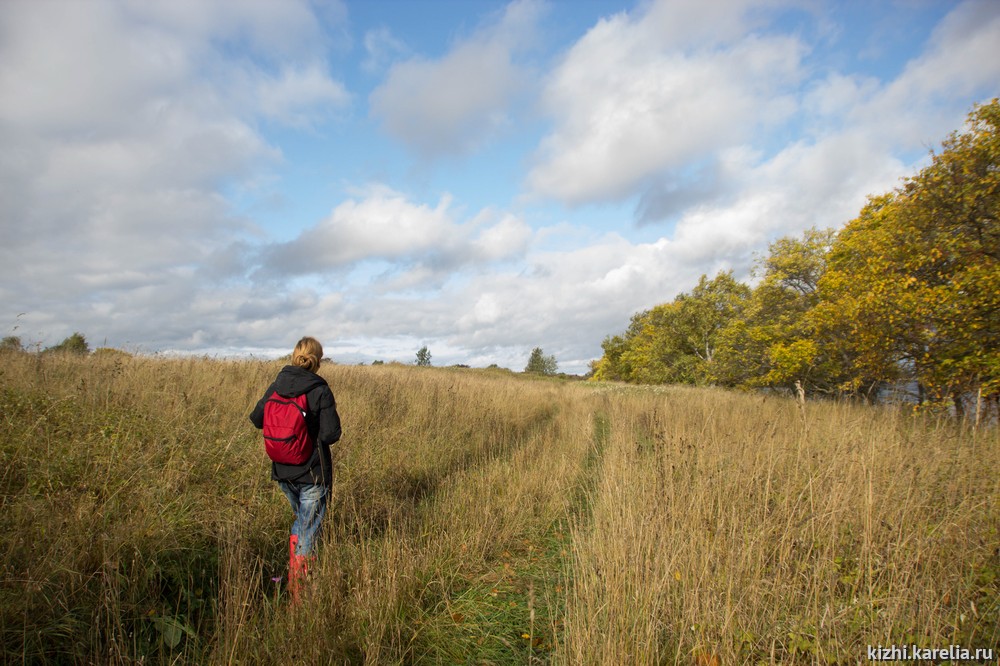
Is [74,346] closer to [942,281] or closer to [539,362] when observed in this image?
[942,281]

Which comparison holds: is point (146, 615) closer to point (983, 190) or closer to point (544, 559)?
point (544, 559)

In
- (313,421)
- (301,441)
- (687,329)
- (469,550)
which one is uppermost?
(687,329)

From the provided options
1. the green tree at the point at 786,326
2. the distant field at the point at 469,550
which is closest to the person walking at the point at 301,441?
the distant field at the point at 469,550

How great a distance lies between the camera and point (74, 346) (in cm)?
884

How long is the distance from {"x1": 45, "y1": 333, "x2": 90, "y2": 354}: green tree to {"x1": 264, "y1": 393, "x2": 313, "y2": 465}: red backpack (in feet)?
25.3

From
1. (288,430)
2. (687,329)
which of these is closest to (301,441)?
(288,430)

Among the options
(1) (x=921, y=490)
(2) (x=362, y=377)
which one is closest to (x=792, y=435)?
(1) (x=921, y=490)

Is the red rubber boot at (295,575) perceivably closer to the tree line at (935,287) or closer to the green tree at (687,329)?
the tree line at (935,287)

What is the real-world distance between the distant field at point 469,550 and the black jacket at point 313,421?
48cm

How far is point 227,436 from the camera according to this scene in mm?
5887

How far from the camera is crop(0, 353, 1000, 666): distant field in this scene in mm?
2453

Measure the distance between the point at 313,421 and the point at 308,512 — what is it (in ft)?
2.66

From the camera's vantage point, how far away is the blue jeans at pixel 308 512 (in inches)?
140

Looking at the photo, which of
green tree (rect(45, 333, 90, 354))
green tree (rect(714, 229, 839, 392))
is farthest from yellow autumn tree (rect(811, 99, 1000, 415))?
green tree (rect(45, 333, 90, 354))
